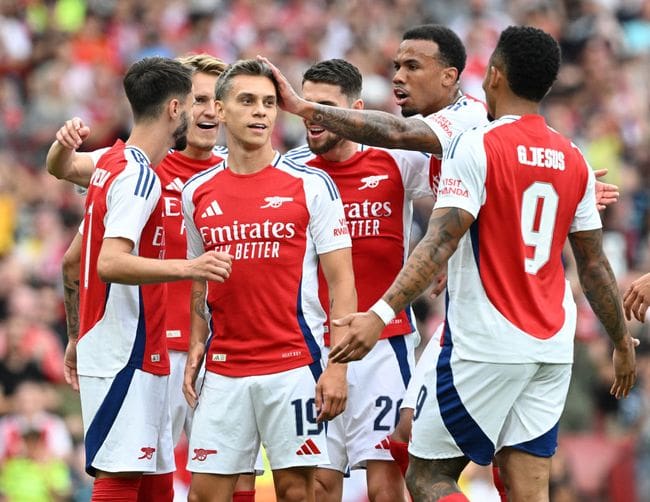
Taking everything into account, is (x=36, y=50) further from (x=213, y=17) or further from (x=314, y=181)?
(x=314, y=181)

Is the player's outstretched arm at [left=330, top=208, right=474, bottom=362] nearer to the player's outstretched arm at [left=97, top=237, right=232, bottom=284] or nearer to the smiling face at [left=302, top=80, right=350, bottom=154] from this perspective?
the player's outstretched arm at [left=97, top=237, right=232, bottom=284]

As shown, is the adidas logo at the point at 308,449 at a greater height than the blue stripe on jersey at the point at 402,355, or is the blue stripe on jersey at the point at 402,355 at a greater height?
the blue stripe on jersey at the point at 402,355

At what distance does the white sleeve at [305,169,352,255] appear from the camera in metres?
8.25

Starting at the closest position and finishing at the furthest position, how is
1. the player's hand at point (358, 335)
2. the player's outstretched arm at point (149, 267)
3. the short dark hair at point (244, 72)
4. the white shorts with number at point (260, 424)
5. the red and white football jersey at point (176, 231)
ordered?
the player's hand at point (358, 335) < the player's outstretched arm at point (149, 267) < the white shorts with number at point (260, 424) < the short dark hair at point (244, 72) < the red and white football jersey at point (176, 231)

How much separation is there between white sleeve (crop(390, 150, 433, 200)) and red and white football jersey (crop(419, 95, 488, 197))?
0.18 ft

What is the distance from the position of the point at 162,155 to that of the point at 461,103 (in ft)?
6.07

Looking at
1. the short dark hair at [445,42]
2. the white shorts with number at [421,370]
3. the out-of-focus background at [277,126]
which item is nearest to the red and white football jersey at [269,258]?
the white shorts with number at [421,370]

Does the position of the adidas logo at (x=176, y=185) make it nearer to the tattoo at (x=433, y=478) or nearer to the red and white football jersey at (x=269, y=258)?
the red and white football jersey at (x=269, y=258)

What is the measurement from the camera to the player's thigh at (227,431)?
8.18m

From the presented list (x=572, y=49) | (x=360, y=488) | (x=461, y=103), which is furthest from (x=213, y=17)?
(x=461, y=103)

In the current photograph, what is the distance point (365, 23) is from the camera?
835 inches

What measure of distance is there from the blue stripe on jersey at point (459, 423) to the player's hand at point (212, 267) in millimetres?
1248

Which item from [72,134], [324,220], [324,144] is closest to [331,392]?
[324,220]

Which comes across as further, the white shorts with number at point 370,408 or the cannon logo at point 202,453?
the white shorts with number at point 370,408
